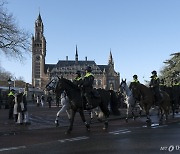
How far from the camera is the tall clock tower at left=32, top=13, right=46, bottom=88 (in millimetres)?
165000

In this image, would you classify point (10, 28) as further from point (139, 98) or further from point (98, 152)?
point (98, 152)

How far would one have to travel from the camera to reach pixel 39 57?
165 metres

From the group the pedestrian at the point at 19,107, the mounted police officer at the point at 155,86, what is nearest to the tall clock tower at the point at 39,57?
the pedestrian at the point at 19,107

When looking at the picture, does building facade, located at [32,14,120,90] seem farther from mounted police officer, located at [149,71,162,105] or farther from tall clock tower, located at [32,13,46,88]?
mounted police officer, located at [149,71,162,105]

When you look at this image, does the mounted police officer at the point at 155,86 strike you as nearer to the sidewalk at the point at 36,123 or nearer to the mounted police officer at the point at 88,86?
the sidewalk at the point at 36,123

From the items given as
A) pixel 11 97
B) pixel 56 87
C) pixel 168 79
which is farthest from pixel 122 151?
pixel 168 79

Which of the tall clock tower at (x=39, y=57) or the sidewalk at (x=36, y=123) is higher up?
the tall clock tower at (x=39, y=57)

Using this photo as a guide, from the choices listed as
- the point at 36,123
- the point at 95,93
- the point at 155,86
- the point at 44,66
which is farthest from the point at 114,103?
the point at 44,66

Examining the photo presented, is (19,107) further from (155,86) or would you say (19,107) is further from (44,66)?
(44,66)

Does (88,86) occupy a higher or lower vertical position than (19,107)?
higher

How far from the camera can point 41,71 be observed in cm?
16525

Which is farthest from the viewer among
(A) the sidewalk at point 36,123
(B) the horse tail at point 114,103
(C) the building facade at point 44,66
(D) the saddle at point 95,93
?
(C) the building facade at point 44,66

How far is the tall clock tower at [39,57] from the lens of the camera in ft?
541

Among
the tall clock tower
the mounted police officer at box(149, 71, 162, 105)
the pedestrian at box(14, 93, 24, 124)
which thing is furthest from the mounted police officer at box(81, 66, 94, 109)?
the tall clock tower
